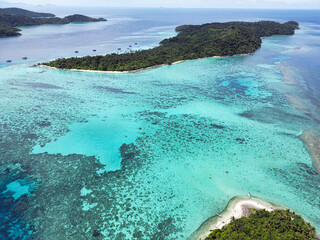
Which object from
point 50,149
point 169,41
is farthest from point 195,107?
point 169,41

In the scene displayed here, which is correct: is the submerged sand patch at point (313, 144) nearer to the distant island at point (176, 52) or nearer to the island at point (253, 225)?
the island at point (253, 225)

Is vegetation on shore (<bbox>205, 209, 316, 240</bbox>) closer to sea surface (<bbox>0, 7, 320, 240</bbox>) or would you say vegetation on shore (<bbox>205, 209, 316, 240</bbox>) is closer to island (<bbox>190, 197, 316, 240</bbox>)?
island (<bbox>190, 197, 316, 240</bbox>)

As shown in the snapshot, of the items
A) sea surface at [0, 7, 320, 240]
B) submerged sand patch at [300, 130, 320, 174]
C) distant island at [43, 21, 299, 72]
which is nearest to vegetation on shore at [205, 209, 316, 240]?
sea surface at [0, 7, 320, 240]

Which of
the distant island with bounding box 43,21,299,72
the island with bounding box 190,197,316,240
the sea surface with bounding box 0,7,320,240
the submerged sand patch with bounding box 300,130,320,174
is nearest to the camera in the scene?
the island with bounding box 190,197,316,240

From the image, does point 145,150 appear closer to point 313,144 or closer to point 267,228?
point 267,228

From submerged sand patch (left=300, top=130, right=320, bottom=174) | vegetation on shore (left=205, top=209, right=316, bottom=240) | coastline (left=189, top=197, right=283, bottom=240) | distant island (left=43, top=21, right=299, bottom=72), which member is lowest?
coastline (left=189, top=197, right=283, bottom=240)

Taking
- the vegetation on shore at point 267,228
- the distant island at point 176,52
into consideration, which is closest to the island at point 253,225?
the vegetation on shore at point 267,228

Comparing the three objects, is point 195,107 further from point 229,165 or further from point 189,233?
point 189,233

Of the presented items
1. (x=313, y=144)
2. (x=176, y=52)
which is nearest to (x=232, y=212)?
(x=313, y=144)
